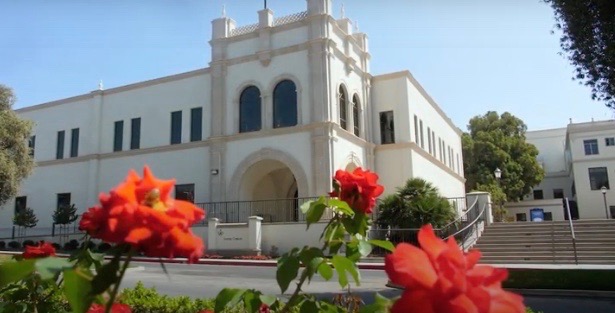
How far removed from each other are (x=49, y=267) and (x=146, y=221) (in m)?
0.30

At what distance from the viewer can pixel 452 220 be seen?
72.4 feet

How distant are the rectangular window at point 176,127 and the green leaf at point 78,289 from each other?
28337 mm

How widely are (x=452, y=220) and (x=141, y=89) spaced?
20021 millimetres

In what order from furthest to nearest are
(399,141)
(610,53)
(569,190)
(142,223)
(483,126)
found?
(569,190) → (483,126) → (399,141) → (610,53) → (142,223)

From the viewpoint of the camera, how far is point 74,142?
33.1m

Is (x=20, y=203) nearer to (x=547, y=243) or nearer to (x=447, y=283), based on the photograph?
(x=547, y=243)

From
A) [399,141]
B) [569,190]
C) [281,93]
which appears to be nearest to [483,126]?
[569,190]

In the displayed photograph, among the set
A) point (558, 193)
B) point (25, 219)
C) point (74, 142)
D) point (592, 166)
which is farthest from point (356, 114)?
point (558, 193)

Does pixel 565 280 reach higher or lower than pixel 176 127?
lower

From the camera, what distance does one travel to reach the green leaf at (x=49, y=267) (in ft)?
4.01

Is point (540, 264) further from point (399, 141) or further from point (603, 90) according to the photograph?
point (399, 141)

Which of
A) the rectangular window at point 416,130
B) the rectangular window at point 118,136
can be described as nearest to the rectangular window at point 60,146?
the rectangular window at point 118,136

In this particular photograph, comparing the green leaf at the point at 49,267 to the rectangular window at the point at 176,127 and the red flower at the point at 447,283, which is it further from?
the rectangular window at the point at 176,127

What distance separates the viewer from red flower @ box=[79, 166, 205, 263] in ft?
3.93
